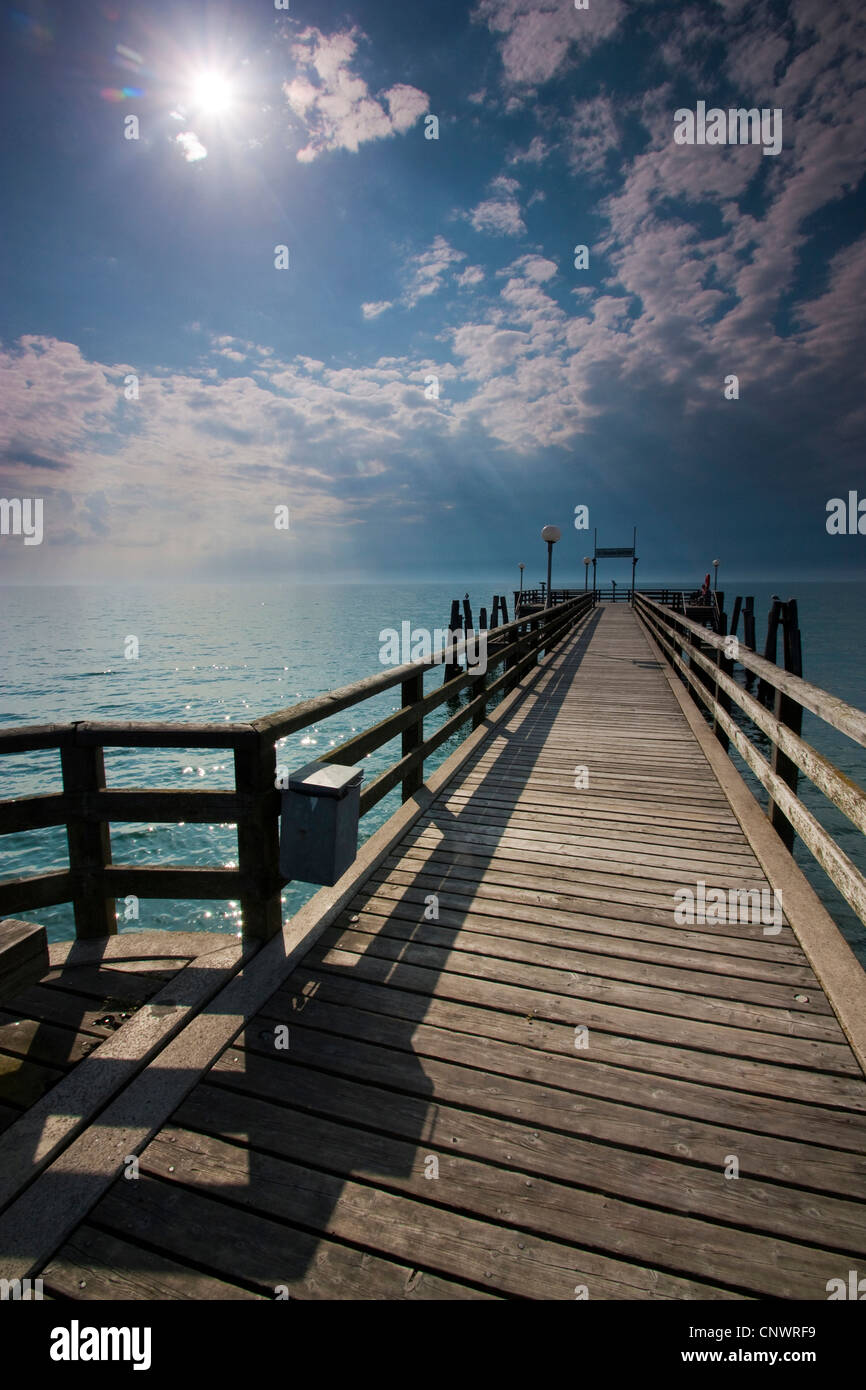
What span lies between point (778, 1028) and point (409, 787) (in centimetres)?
364

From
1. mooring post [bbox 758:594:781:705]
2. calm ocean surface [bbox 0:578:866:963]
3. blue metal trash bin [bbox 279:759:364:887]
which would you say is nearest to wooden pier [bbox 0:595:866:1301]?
blue metal trash bin [bbox 279:759:364:887]

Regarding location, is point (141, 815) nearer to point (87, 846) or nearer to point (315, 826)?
point (87, 846)

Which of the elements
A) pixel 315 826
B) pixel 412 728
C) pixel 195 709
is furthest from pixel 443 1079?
pixel 195 709

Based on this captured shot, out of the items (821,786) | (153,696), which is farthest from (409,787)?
(153,696)

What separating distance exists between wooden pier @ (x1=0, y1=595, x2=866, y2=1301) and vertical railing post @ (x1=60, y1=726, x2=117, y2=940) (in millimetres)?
18

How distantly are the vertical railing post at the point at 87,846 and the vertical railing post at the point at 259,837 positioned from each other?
68cm

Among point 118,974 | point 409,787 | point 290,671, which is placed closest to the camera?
point 118,974

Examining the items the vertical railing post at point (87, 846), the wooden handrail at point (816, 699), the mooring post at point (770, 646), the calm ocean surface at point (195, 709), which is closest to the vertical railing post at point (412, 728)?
the vertical railing post at point (87, 846)

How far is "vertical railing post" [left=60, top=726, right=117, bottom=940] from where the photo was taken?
3123 mm

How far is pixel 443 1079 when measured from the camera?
2504 mm

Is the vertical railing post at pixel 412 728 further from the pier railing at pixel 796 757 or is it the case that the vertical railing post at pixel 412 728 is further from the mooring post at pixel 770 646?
the mooring post at pixel 770 646

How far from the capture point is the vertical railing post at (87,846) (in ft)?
10.2
